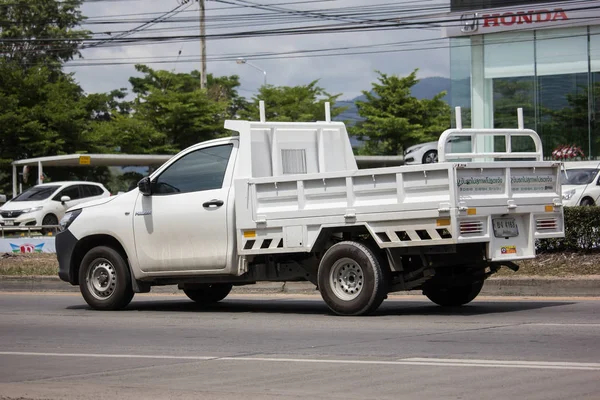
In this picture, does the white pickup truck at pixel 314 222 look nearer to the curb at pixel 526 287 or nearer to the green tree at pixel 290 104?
the curb at pixel 526 287

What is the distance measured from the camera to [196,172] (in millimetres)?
12781

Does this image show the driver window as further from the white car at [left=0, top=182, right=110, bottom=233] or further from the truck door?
the white car at [left=0, top=182, right=110, bottom=233]

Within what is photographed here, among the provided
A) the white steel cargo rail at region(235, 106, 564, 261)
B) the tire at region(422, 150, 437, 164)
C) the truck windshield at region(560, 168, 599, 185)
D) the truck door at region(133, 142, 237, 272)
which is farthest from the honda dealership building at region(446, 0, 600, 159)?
the white steel cargo rail at region(235, 106, 564, 261)

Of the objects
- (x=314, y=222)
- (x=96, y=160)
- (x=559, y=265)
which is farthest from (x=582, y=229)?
(x=96, y=160)

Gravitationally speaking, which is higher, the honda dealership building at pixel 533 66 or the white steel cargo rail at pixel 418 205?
the honda dealership building at pixel 533 66

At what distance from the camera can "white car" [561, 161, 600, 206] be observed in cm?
2458

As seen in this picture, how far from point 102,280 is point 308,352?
5.39 meters

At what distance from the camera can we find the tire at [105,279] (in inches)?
522

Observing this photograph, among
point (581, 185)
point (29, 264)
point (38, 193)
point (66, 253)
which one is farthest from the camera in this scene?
point (38, 193)

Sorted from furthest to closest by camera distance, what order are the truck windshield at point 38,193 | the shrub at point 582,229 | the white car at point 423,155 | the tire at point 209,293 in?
the white car at point 423,155 < the truck windshield at point 38,193 < the shrub at point 582,229 < the tire at point 209,293

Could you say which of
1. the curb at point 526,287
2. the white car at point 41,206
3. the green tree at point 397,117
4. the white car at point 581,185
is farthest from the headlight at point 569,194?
the green tree at point 397,117

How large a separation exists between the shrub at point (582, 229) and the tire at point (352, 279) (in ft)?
17.7

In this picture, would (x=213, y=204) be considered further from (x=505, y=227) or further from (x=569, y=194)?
(x=569, y=194)

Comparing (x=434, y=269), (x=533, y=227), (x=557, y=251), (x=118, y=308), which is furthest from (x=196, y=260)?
(x=557, y=251)
